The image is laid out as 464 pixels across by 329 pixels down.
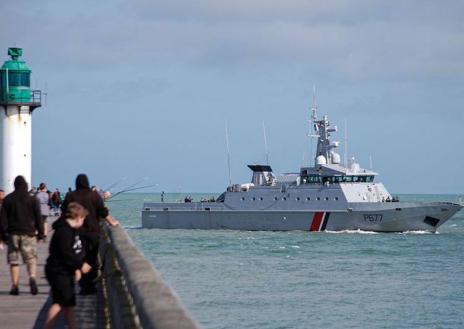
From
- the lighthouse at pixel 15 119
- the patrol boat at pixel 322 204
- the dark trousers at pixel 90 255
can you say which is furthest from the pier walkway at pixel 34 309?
the patrol boat at pixel 322 204

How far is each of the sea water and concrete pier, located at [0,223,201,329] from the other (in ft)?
39.1

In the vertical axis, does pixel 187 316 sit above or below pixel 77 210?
below

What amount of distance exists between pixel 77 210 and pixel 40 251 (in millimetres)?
11185

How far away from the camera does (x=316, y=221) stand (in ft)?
211

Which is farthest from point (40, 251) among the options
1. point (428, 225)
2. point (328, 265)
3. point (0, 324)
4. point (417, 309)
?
point (428, 225)

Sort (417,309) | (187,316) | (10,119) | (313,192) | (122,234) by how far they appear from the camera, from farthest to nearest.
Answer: (313,192), (10,119), (417,309), (122,234), (187,316)

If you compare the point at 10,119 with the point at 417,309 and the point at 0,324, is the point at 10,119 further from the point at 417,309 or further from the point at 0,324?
the point at 0,324

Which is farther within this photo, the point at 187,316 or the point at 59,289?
the point at 59,289

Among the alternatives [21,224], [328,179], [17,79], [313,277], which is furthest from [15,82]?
[328,179]

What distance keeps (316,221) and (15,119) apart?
33.4 metres

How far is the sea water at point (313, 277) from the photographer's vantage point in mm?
28031

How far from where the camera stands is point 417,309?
30.1m

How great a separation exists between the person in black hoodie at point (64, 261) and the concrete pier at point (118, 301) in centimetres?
43

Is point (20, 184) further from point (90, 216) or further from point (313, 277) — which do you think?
point (313, 277)
